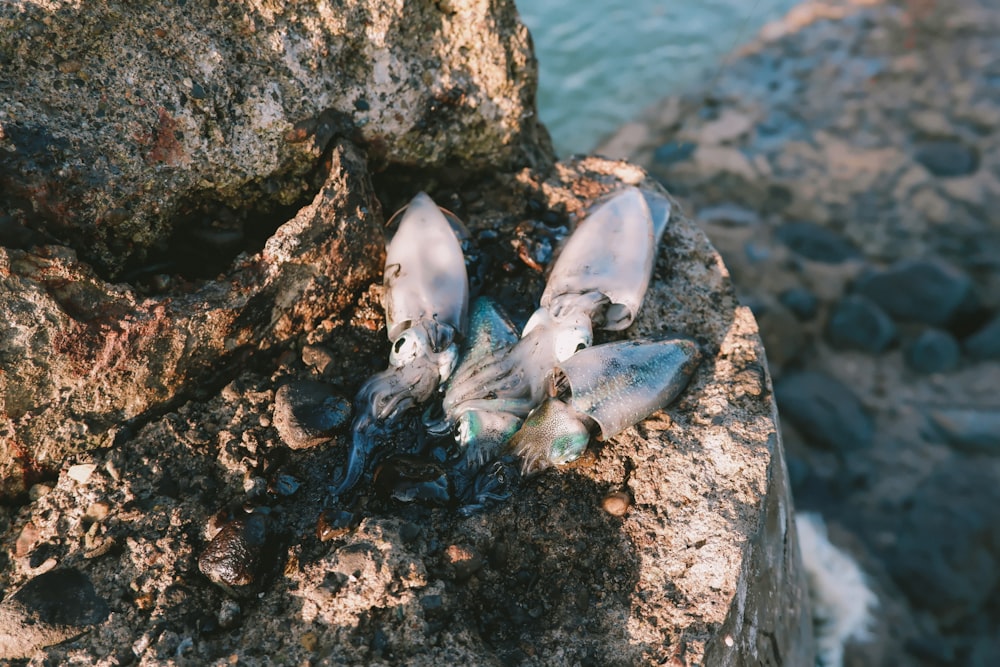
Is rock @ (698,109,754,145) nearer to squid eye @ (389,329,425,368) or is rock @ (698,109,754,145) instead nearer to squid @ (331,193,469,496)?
squid @ (331,193,469,496)

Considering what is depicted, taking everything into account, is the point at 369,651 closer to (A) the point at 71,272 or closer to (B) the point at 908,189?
(A) the point at 71,272

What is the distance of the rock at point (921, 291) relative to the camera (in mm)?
5773

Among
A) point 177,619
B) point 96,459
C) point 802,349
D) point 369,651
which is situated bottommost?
point 802,349

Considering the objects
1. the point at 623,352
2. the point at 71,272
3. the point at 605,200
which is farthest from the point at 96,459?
the point at 605,200

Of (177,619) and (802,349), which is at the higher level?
(177,619)

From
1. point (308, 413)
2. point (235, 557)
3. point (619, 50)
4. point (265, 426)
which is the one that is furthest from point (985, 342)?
point (235, 557)

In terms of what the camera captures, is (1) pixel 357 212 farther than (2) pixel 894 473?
No

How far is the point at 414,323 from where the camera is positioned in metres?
3.06

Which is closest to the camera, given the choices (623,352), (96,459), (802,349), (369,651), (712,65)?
(369,651)

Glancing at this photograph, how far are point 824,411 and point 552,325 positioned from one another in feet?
10.6

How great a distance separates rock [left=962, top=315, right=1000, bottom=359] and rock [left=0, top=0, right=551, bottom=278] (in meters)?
4.18

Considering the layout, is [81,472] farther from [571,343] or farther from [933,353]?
[933,353]

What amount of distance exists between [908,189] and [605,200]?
4.57 metres

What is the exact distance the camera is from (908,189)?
6.78 metres
